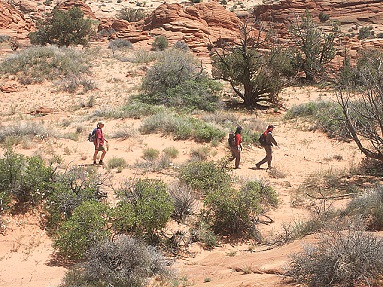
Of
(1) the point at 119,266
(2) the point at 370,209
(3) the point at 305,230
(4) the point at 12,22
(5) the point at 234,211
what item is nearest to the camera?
(1) the point at 119,266

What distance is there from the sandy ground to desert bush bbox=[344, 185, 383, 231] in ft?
3.88

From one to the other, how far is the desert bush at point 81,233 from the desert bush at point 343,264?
2.95 m

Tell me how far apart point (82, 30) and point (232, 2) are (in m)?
30.2

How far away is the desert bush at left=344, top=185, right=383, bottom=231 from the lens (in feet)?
19.2

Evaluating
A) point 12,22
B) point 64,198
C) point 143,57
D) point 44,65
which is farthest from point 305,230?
point 12,22

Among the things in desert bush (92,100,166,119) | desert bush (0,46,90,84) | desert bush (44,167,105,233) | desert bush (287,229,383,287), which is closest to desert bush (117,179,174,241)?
desert bush (44,167,105,233)

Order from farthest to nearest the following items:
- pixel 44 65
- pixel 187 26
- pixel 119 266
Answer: pixel 187 26 → pixel 44 65 → pixel 119 266

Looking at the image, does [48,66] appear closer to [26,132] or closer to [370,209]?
[26,132]

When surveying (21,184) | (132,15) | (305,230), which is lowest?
(305,230)

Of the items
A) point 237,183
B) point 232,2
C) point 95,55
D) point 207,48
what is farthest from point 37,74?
point 232,2

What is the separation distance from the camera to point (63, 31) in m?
31.0

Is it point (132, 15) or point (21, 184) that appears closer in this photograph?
point (21, 184)

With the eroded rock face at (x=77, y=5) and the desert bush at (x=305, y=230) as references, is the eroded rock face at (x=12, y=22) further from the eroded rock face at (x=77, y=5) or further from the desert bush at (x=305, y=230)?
the desert bush at (x=305, y=230)

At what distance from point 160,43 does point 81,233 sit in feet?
87.0
